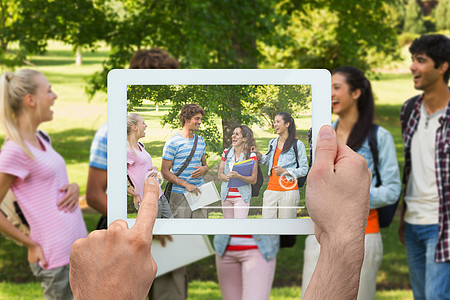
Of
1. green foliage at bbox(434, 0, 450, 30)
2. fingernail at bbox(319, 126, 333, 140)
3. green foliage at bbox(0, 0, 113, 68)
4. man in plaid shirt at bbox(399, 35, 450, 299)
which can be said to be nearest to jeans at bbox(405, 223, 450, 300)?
man in plaid shirt at bbox(399, 35, 450, 299)

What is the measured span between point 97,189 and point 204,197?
5.36ft

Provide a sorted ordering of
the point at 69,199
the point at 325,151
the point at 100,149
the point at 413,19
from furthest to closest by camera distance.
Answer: the point at 413,19
the point at 100,149
the point at 69,199
the point at 325,151

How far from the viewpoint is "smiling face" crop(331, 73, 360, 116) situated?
123 inches

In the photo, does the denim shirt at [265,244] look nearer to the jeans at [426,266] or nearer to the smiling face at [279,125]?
the jeans at [426,266]

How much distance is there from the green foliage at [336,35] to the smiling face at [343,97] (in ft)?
9.51

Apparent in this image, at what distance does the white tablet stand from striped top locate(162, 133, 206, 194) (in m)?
0.11

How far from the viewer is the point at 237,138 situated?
1.45 meters

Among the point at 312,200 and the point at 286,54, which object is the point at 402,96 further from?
the point at 312,200

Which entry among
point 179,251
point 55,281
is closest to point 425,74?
point 179,251

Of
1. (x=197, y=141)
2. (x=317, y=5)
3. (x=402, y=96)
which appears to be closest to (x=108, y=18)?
(x=317, y=5)

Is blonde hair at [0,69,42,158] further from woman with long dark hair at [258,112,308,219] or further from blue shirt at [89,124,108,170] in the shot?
woman with long dark hair at [258,112,308,219]

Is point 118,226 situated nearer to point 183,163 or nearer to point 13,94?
point 183,163

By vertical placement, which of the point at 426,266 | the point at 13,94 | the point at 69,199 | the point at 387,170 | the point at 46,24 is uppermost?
the point at 46,24

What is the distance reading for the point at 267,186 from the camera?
4.72 ft
